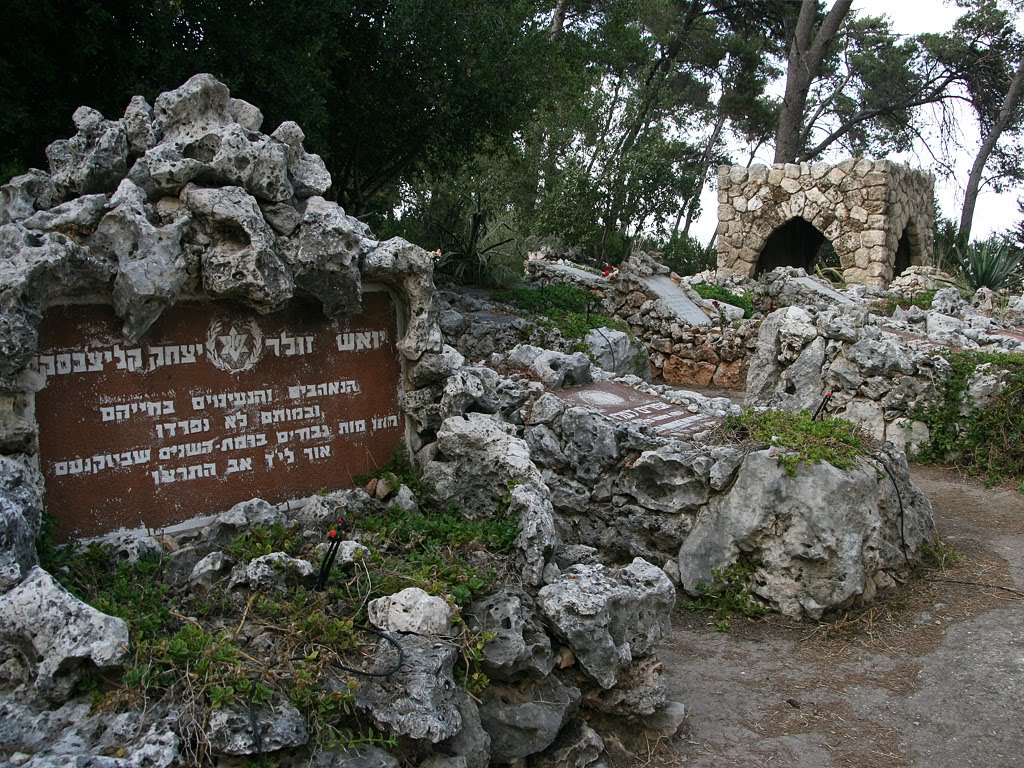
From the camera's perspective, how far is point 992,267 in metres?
15.8

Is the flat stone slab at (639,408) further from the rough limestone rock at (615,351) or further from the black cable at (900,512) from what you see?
the rough limestone rock at (615,351)

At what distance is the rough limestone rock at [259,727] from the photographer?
2826 mm

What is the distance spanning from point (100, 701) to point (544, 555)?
2.08m

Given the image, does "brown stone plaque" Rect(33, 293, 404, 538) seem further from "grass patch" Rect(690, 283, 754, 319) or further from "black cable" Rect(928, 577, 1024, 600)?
"grass patch" Rect(690, 283, 754, 319)

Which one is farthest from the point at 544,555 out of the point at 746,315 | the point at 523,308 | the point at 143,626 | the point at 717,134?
the point at 717,134

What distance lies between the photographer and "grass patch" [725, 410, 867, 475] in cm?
563

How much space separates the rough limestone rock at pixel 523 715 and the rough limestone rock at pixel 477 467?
3.65 ft

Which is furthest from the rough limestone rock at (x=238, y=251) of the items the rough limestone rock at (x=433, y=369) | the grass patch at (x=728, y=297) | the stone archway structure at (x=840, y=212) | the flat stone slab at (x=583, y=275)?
the stone archway structure at (x=840, y=212)

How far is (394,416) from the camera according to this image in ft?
15.8

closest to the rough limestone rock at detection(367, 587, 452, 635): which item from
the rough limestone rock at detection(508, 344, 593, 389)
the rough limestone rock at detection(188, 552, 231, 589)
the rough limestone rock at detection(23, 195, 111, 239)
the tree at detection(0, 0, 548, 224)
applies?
the rough limestone rock at detection(188, 552, 231, 589)

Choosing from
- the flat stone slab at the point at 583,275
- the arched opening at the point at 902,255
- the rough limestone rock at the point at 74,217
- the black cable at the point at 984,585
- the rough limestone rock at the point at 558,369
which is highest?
the arched opening at the point at 902,255

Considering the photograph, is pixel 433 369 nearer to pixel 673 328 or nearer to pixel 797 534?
pixel 797 534

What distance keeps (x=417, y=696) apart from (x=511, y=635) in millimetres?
573

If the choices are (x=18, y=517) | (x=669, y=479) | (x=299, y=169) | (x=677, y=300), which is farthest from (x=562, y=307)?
(x=18, y=517)
